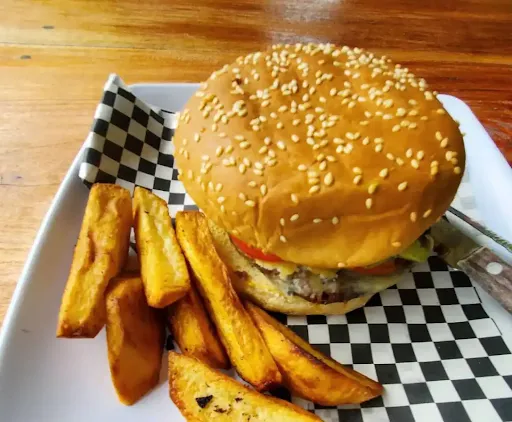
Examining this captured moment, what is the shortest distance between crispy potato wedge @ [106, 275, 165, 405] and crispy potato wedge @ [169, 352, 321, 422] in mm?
152

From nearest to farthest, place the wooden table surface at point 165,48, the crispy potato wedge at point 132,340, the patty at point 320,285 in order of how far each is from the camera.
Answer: the crispy potato wedge at point 132,340
the patty at point 320,285
the wooden table surface at point 165,48

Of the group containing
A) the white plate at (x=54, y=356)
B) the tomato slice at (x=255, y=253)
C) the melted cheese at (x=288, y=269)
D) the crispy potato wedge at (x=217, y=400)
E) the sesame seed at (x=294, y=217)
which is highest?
the sesame seed at (x=294, y=217)

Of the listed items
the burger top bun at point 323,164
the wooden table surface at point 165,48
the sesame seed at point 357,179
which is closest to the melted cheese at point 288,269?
the burger top bun at point 323,164

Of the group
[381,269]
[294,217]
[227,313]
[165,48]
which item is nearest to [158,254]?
[227,313]

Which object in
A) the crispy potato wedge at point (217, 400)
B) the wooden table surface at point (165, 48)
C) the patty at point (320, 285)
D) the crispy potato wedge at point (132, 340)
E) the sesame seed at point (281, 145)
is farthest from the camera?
the wooden table surface at point (165, 48)

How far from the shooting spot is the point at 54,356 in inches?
69.7

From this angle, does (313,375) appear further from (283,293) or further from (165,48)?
(165,48)

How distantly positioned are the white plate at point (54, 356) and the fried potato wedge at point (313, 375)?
0.39 meters

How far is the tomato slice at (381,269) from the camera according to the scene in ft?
6.20

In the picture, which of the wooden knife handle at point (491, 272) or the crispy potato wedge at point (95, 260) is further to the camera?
the wooden knife handle at point (491, 272)

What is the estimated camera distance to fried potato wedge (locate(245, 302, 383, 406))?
1.58m

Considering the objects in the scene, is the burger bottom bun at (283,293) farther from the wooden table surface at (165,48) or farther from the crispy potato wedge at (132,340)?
the wooden table surface at (165,48)

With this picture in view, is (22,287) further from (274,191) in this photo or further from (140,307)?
(274,191)

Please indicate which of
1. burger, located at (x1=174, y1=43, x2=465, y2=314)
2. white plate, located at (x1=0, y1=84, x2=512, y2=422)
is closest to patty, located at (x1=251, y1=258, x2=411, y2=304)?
burger, located at (x1=174, y1=43, x2=465, y2=314)
